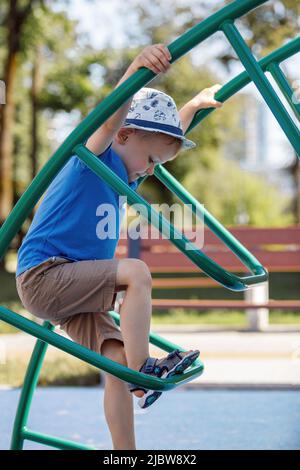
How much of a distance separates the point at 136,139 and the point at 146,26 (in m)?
15.4

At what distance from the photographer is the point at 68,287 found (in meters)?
2.11

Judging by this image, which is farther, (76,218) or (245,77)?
(245,77)

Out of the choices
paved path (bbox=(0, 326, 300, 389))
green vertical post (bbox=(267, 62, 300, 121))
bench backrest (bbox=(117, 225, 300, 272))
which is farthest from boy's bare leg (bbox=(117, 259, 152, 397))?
bench backrest (bbox=(117, 225, 300, 272))

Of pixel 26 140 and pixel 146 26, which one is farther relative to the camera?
pixel 26 140

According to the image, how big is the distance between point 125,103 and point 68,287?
17.7 inches

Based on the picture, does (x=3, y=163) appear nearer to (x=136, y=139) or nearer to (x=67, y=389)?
(x=67, y=389)

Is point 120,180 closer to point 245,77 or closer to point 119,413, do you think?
point 119,413

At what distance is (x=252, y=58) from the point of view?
204 centimetres

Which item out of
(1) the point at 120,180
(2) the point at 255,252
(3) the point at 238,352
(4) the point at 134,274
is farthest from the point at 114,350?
(2) the point at 255,252

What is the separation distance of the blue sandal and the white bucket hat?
527 mm

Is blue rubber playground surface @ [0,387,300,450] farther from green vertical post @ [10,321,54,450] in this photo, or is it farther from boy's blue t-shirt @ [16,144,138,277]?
boy's blue t-shirt @ [16,144,138,277]

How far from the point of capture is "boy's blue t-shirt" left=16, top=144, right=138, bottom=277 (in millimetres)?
2158
